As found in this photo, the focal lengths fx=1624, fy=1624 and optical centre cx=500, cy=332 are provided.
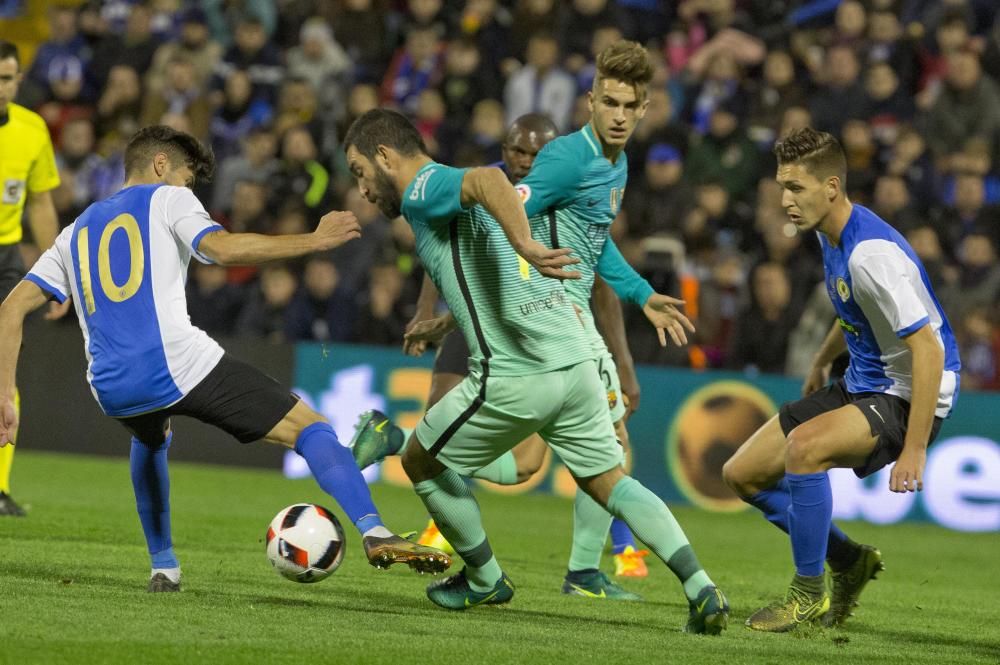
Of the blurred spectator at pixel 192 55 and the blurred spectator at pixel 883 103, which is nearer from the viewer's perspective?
the blurred spectator at pixel 883 103

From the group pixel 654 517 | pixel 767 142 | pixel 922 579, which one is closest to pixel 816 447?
pixel 654 517

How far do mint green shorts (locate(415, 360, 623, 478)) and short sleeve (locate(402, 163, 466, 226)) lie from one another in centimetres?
65

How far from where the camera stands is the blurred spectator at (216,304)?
50.8 feet

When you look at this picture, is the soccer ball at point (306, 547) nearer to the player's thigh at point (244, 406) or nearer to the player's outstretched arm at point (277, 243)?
the player's thigh at point (244, 406)

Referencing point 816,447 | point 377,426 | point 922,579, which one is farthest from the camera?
point 922,579

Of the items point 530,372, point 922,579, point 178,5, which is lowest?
point 922,579

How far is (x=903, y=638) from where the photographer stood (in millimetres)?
6633

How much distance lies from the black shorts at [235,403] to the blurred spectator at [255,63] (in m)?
12.2

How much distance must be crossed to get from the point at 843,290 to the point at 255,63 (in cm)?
1273

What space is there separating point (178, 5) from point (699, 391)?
378 inches

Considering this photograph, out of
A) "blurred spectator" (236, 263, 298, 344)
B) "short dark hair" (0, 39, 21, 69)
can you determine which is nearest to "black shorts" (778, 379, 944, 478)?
"short dark hair" (0, 39, 21, 69)

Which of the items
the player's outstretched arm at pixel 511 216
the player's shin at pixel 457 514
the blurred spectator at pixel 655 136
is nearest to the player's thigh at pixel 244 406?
the player's shin at pixel 457 514

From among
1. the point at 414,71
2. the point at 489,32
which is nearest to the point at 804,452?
the point at 489,32

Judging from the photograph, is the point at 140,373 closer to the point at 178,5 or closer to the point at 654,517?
the point at 654,517
